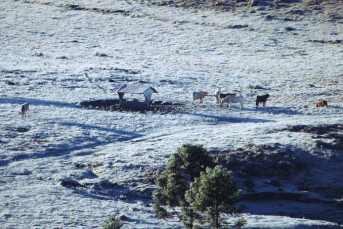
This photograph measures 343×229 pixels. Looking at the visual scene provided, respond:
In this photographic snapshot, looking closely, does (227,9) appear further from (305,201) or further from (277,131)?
(305,201)

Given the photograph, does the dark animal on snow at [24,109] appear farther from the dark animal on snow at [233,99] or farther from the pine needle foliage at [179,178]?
the pine needle foliage at [179,178]

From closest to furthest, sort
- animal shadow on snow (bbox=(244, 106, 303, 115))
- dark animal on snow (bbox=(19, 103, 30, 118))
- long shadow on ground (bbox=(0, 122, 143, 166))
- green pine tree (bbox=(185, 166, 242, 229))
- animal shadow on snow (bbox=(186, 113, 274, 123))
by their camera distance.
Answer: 1. green pine tree (bbox=(185, 166, 242, 229))
2. long shadow on ground (bbox=(0, 122, 143, 166))
3. animal shadow on snow (bbox=(186, 113, 274, 123))
4. dark animal on snow (bbox=(19, 103, 30, 118))
5. animal shadow on snow (bbox=(244, 106, 303, 115))

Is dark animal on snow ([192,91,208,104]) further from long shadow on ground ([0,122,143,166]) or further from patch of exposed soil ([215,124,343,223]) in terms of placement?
patch of exposed soil ([215,124,343,223])

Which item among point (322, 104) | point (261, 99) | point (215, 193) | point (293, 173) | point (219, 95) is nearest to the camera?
point (215, 193)

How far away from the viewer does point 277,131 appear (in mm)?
39594

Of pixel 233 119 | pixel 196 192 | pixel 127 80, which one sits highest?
pixel 127 80

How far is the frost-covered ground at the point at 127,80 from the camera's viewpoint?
31422mm

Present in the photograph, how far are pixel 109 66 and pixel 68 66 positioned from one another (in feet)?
13.3

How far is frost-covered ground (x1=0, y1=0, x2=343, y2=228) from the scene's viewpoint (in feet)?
103

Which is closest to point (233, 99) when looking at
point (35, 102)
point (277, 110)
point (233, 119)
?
point (233, 119)

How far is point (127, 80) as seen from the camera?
56156 millimetres

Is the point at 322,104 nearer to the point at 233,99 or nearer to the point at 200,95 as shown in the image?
the point at 233,99

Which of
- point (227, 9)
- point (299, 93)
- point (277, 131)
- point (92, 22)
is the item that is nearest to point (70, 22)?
point (92, 22)

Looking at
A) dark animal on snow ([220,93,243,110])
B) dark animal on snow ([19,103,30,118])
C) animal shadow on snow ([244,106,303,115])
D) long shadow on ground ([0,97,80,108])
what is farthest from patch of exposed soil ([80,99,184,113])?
animal shadow on snow ([244,106,303,115])
